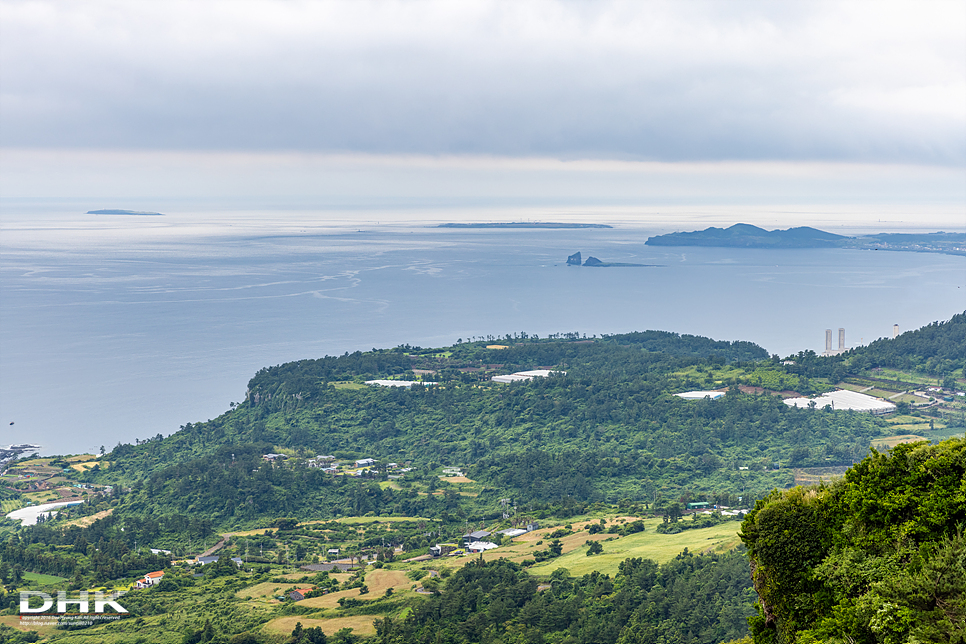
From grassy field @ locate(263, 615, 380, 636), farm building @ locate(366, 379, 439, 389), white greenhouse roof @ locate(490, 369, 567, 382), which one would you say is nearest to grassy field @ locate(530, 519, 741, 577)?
grassy field @ locate(263, 615, 380, 636)

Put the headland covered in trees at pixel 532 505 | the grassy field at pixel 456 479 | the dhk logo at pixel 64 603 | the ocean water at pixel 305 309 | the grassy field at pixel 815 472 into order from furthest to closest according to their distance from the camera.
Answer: the ocean water at pixel 305 309 → the grassy field at pixel 456 479 → the grassy field at pixel 815 472 → the dhk logo at pixel 64 603 → the headland covered in trees at pixel 532 505

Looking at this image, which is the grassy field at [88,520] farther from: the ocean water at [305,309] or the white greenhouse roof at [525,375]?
the white greenhouse roof at [525,375]

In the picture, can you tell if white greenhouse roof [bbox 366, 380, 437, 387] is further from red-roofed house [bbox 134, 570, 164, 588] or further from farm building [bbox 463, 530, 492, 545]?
red-roofed house [bbox 134, 570, 164, 588]

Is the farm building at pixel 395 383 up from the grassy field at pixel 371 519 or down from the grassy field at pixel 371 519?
up

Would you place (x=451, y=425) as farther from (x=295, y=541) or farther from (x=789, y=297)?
(x=789, y=297)

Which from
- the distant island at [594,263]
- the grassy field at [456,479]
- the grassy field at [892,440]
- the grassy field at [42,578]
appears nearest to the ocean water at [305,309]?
the distant island at [594,263]

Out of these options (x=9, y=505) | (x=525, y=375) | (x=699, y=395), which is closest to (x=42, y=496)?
(x=9, y=505)

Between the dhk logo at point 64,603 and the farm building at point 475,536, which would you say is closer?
the dhk logo at point 64,603

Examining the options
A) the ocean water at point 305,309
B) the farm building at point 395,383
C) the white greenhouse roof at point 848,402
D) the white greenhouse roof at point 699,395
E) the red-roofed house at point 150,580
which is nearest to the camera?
the red-roofed house at point 150,580
